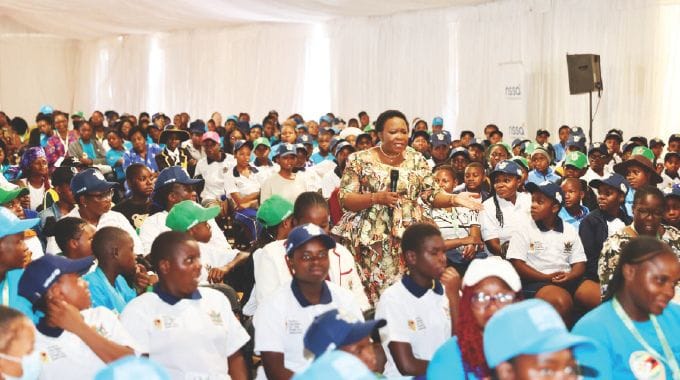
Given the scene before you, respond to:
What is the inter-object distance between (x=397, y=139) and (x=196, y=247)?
1566mm

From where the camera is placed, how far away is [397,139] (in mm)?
4539

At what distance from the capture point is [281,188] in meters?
7.30

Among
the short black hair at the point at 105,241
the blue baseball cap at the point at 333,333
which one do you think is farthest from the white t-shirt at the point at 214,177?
the blue baseball cap at the point at 333,333

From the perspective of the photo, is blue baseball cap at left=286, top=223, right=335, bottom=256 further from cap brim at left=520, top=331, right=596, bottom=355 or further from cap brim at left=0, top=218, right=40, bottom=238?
cap brim at left=520, top=331, right=596, bottom=355

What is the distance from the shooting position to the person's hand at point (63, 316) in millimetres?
2846

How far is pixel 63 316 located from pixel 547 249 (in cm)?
318

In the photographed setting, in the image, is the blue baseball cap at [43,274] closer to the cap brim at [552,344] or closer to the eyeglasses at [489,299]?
the eyeglasses at [489,299]

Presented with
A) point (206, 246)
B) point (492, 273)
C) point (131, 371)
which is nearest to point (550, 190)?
point (206, 246)

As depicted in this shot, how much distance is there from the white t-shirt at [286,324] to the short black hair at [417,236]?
397mm

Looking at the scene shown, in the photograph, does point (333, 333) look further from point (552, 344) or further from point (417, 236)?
point (417, 236)

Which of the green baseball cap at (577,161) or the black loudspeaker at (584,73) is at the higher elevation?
the black loudspeaker at (584,73)

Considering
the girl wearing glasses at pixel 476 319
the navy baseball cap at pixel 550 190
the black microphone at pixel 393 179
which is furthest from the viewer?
the navy baseball cap at pixel 550 190

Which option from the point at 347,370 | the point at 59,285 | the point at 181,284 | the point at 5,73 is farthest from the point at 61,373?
the point at 5,73

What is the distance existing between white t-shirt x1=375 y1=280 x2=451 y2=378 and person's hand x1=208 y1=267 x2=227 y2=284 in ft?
4.65
